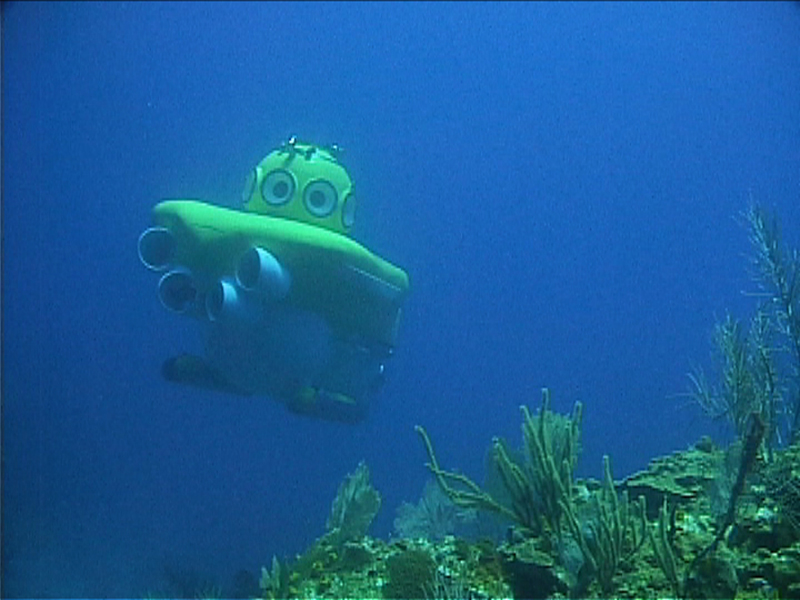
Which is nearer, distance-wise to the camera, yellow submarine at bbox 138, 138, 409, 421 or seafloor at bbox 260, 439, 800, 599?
seafloor at bbox 260, 439, 800, 599

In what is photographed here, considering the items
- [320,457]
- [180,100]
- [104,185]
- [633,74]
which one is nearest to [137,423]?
[320,457]

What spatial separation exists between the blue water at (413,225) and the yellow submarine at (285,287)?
14.0 metres

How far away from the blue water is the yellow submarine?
14.0 m

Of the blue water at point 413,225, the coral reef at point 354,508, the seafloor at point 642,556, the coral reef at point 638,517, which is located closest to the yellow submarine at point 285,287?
the coral reef at point 354,508

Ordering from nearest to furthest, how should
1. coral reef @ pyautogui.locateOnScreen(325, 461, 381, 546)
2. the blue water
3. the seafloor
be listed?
the seafloor, coral reef @ pyautogui.locateOnScreen(325, 461, 381, 546), the blue water

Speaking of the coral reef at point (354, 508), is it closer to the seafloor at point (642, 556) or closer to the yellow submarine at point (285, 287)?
the seafloor at point (642, 556)

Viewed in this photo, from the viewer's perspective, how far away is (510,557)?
15.2 feet

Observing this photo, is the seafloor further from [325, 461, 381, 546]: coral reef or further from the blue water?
the blue water

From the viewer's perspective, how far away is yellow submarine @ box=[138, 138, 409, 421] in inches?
299

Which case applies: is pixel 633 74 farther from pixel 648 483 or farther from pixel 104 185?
pixel 648 483

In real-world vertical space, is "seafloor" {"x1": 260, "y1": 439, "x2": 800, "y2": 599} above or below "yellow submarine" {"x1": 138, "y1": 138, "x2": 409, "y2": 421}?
below

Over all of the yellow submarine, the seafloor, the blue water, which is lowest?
the seafloor

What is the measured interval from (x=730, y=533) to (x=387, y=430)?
29953mm

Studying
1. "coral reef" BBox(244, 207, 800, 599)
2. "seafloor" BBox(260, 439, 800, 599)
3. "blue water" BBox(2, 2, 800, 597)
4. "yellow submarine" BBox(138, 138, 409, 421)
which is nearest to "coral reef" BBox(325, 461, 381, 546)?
"coral reef" BBox(244, 207, 800, 599)
